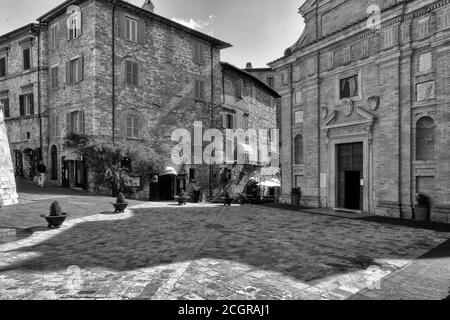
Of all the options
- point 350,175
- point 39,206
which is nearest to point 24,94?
point 39,206

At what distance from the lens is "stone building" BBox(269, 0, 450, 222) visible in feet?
40.5

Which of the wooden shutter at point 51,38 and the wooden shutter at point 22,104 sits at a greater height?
the wooden shutter at point 51,38

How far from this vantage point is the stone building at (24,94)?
24.0m

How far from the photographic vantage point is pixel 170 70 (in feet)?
82.6

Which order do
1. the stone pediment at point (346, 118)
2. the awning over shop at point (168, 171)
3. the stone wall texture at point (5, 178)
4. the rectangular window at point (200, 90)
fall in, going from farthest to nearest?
the rectangular window at point (200, 90) → the awning over shop at point (168, 171) → the stone wall texture at point (5, 178) → the stone pediment at point (346, 118)

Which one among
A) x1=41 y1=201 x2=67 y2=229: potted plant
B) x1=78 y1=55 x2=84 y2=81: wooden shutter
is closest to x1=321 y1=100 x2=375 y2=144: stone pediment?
x1=41 y1=201 x2=67 y2=229: potted plant

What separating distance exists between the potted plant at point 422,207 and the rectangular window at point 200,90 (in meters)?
18.9

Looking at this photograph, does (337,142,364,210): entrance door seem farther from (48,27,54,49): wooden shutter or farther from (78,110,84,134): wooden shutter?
(48,27,54,49): wooden shutter

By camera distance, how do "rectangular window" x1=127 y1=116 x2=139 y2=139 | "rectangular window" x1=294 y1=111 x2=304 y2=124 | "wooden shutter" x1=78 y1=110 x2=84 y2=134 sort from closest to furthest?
"rectangular window" x1=294 y1=111 x2=304 y2=124, "wooden shutter" x1=78 y1=110 x2=84 y2=134, "rectangular window" x1=127 y1=116 x2=139 y2=139

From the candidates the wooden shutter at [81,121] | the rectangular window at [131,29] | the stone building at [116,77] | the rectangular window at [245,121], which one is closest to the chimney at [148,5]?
the stone building at [116,77]

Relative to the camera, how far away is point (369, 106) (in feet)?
47.8

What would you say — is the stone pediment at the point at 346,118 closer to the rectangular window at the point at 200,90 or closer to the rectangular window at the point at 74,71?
the rectangular window at the point at 200,90

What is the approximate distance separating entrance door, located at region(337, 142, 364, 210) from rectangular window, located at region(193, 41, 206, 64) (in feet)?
51.3
